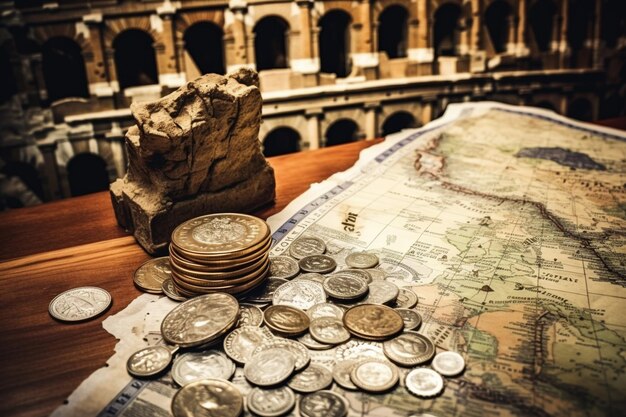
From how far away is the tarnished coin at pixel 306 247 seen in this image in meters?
3.59

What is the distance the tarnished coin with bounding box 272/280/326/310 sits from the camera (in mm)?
3037

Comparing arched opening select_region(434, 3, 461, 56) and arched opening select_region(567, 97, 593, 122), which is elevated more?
arched opening select_region(434, 3, 461, 56)

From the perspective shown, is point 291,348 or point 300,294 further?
point 300,294

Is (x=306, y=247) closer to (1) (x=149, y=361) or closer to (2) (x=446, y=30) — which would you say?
(1) (x=149, y=361)

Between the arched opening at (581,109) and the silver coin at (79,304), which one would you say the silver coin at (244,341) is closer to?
the silver coin at (79,304)

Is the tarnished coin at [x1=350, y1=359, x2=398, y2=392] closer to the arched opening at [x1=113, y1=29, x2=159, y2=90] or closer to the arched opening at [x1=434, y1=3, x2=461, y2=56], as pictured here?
the arched opening at [x1=113, y1=29, x2=159, y2=90]

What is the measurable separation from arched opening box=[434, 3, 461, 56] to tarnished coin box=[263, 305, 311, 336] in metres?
14.2

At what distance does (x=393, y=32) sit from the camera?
15.2 meters

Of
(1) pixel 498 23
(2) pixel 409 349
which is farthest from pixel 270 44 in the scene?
(2) pixel 409 349

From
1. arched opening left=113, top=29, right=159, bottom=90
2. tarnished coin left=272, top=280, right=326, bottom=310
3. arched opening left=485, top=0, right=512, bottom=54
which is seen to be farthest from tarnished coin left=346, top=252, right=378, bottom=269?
arched opening left=485, top=0, right=512, bottom=54

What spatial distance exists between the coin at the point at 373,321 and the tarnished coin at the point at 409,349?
5cm

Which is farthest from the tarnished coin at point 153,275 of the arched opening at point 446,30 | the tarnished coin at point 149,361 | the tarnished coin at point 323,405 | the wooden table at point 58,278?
the arched opening at point 446,30

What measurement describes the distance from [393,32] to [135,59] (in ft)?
24.8

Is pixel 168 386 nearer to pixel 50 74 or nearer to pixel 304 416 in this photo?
pixel 304 416
